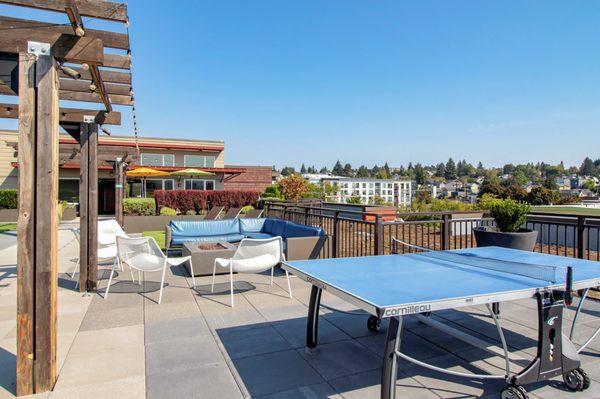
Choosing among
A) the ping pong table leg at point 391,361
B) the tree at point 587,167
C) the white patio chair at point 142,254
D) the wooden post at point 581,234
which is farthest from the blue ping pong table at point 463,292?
the tree at point 587,167

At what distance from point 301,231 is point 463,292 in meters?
5.15

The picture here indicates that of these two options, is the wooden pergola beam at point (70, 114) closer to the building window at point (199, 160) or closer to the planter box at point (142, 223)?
the planter box at point (142, 223)

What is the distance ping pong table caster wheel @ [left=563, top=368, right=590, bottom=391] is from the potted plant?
2656mm

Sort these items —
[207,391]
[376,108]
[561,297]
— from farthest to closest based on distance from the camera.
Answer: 1. [376,108]
2. [207,391]
3. [561,297]

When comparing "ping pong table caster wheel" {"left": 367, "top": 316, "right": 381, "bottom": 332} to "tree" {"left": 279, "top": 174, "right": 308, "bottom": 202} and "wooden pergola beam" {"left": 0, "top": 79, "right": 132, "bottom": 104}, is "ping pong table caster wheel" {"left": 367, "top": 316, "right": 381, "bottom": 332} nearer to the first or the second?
"wooden pergola beam" {"left": 0, "top": 79, "right": 132, "bottom": 104}

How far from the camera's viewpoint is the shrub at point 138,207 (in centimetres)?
1484

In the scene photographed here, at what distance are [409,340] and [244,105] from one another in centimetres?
1958

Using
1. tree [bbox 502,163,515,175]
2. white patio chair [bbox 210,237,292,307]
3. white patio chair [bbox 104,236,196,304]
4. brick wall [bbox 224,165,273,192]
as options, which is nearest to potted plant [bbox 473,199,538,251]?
white patio chair [bbox 210,237,292,307]

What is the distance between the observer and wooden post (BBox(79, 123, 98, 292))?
5363 mm

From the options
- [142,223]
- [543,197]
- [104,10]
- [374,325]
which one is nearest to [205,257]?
[374,325]

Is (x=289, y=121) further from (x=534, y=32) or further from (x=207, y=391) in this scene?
(x=207, y=391)

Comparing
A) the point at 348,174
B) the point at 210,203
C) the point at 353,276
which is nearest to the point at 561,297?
the point at 353,276

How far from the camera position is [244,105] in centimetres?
2145

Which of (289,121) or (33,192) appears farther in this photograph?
(289,121)
